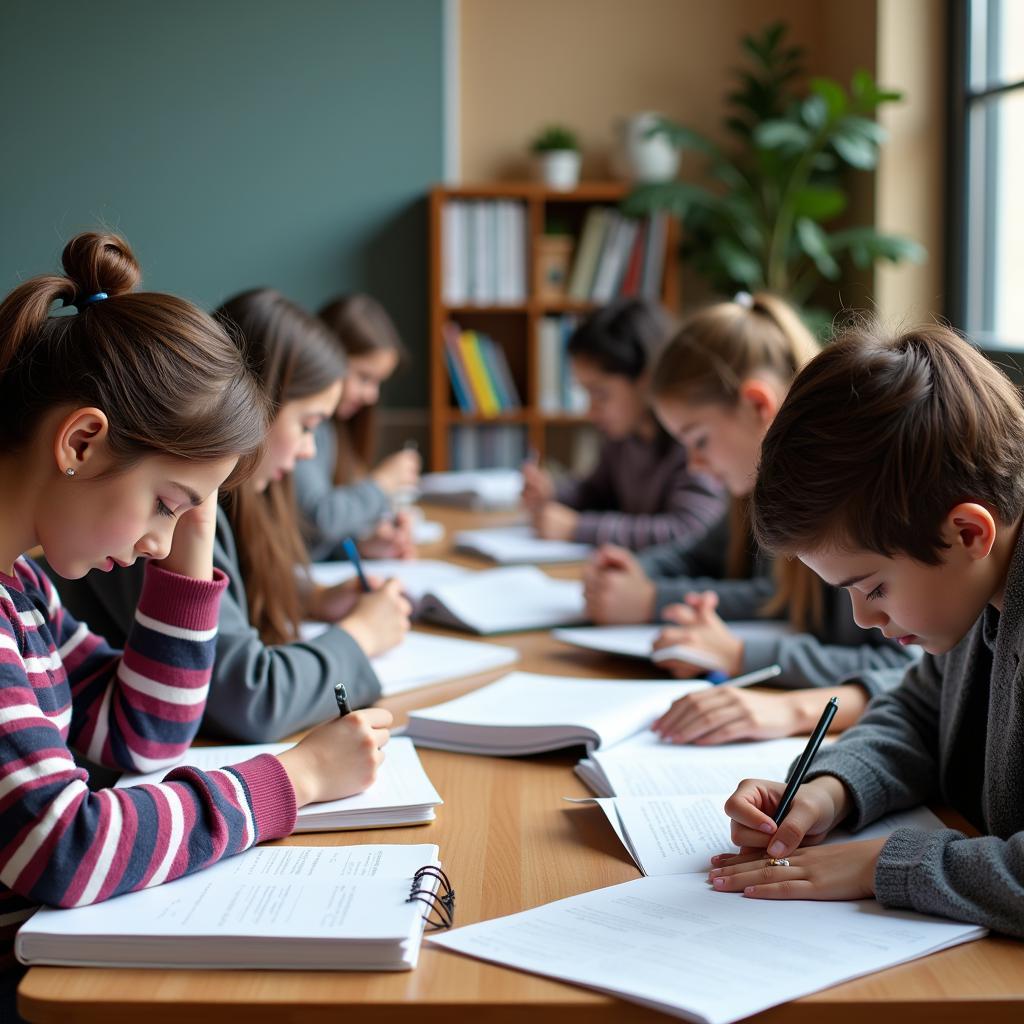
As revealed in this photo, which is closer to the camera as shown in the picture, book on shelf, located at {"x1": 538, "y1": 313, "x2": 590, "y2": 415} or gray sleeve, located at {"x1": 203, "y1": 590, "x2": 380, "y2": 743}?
gray sleeve, located at {"x1": 203, "y1": 590, "x2": 380, "y2": 743}

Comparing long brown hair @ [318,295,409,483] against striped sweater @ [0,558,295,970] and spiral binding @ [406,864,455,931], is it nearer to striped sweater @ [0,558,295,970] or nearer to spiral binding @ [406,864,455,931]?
striped sweater @ [0,558,295,970]

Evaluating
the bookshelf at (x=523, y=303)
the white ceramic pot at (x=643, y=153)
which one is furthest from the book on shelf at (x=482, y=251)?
the white ceramic pot at (x=643, y=153)

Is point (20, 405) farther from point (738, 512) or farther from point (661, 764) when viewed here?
point (738, 512)

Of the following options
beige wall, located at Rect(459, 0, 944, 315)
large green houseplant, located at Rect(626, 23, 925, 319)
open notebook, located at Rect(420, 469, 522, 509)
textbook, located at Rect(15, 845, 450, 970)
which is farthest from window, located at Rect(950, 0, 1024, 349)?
textbook, located at Rect(15, 845, 450, 970)

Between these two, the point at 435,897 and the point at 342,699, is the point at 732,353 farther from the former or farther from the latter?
the point at 435,897

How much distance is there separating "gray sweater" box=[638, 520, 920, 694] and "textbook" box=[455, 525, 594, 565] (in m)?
0.52

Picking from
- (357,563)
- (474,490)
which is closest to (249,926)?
(357,563)

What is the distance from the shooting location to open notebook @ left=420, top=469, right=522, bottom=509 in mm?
3264

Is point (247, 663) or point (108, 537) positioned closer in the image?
point (108, 537)

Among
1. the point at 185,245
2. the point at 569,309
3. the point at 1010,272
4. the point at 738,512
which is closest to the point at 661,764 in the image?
the point at 738,512

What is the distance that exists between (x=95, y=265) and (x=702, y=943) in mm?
763

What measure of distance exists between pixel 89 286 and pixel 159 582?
0.30 metres

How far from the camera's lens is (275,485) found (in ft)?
5.62

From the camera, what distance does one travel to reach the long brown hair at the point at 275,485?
158cm
